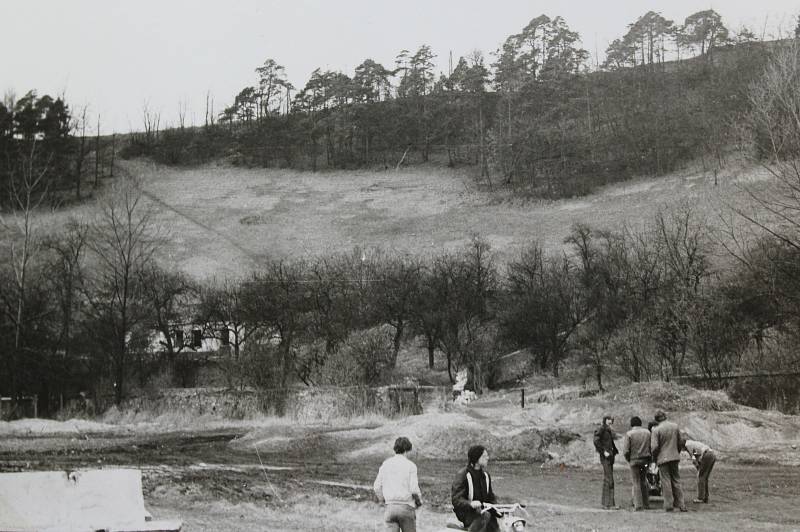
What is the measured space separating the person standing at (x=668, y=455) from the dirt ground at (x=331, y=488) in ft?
1.39

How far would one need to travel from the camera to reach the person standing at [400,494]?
9023mm

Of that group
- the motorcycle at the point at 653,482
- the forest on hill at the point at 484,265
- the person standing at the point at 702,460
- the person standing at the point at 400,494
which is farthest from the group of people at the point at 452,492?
the forest on hill at the point at 484,265

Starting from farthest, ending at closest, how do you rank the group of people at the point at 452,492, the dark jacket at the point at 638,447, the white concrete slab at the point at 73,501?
the dark jacket at the point at 638,447, the white concrete slab at the point at 73,501, the group of people at the point at 452,492

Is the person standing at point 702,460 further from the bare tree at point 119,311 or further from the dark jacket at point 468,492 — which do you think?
the bare tree at point 119,311

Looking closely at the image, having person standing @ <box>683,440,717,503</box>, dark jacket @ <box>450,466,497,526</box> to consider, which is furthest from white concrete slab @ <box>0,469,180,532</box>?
person standing @ <box>683,440,717,503</box>

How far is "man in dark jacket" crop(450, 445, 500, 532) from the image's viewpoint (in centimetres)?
840

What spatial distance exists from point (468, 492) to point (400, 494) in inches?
35.6

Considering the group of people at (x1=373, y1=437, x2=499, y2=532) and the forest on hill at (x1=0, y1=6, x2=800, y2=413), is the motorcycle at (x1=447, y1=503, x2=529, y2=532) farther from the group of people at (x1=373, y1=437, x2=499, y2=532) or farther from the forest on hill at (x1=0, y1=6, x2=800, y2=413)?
the forest on hill at (x1=0, y1=6, x2=800, y2=413)

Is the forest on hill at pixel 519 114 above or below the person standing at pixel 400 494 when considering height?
above

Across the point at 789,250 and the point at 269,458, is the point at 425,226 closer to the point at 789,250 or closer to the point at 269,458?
the point at 789,250

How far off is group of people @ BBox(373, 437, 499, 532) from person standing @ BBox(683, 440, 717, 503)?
8767 millimetres

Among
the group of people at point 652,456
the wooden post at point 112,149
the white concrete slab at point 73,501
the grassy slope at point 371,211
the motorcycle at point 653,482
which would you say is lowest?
the motorcycle at point 653,482

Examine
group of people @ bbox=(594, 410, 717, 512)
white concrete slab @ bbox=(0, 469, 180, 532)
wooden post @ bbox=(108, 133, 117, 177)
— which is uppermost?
wooden post @ bbox=(108, 133, 117, 177)

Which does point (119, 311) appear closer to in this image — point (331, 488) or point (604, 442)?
point (331, 488)
